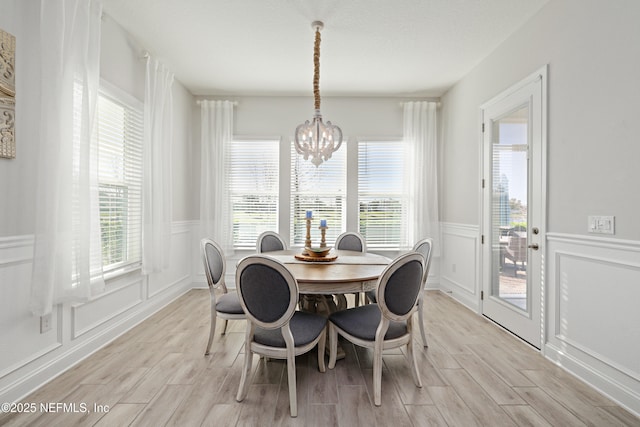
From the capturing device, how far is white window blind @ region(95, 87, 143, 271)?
8.79 feet

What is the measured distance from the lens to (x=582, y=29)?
2178 mm

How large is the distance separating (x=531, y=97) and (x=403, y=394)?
106 inches

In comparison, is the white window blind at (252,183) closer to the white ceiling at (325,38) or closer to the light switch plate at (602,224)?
the white ceiling at (325,38)

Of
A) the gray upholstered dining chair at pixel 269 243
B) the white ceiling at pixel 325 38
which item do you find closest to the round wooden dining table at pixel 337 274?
the gray upholstered dining chair at pixel 269 243

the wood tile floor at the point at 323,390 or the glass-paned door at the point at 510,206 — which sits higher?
the glass-paned door at the point at 510,206

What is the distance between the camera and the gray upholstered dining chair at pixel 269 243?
11.1 feet

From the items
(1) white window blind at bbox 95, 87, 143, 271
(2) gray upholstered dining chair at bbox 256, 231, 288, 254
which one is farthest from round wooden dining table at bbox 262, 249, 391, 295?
(1) white window blind at bbox 95, 87, 143, 271

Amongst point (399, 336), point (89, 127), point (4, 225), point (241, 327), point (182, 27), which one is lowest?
point (241, 327)

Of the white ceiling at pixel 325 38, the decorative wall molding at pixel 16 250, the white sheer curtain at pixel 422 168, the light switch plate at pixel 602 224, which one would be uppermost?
the white ceiling at pixel 325 38

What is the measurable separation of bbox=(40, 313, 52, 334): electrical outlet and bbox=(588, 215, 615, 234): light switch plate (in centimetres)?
378

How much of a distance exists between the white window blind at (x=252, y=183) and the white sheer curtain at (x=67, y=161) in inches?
89.2

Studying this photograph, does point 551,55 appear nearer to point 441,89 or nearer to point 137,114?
point 441,89

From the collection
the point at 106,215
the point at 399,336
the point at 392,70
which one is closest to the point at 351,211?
the point at 392,70

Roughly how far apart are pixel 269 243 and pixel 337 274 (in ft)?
4.91
